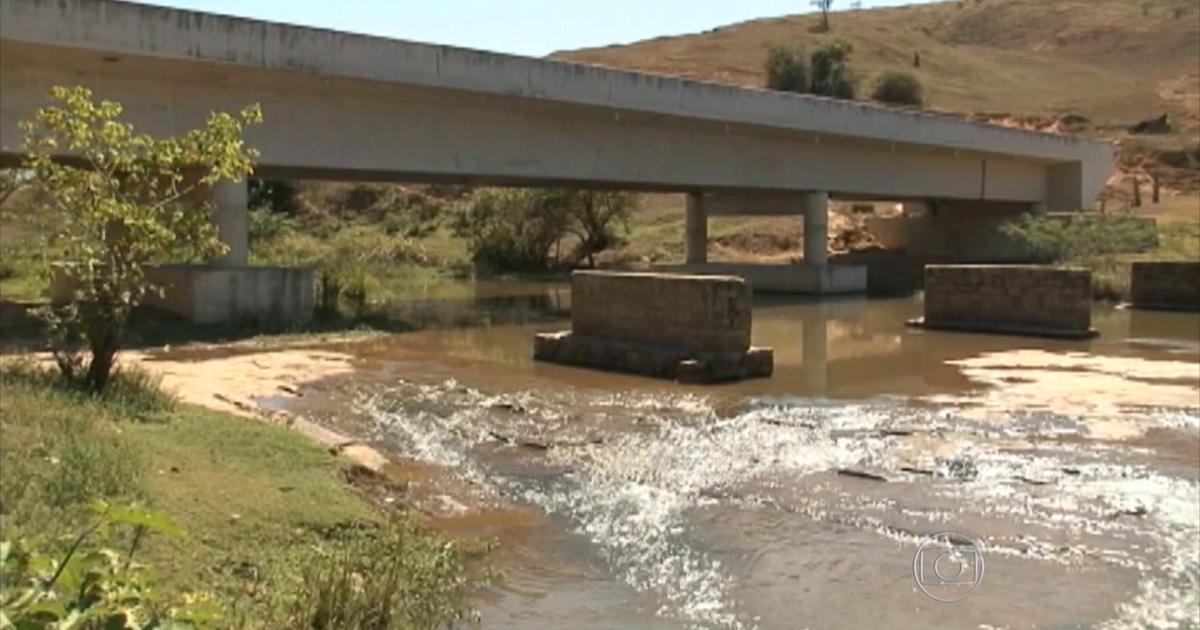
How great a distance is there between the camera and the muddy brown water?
689 cm

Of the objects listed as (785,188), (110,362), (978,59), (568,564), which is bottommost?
(568,564)

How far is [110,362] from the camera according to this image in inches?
432

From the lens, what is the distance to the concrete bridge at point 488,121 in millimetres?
19359

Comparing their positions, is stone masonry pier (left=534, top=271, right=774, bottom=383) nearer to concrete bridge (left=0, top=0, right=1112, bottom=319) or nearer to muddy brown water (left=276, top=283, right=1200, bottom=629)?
muddy brown water (left=276, top=283, right=1200, bottom=629)

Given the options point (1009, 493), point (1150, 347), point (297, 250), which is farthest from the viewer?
point (297, 250)

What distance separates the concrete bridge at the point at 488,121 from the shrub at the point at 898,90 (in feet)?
123

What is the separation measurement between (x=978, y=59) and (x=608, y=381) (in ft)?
307

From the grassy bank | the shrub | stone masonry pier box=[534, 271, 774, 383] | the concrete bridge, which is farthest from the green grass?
the shrub

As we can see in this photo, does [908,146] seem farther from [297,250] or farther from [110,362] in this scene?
[110,362]

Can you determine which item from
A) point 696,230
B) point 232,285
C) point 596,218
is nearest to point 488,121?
point 232,285

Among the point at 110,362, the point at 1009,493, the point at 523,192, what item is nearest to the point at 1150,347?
the point at 1009,493

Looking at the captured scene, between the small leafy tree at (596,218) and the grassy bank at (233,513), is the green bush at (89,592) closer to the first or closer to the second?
the grassy bank at (233,513)

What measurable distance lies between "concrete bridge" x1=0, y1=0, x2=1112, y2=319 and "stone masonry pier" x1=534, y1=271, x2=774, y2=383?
23.8 feet

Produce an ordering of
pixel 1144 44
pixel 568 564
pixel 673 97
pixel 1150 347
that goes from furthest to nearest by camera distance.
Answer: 1. pixel 1144 44
2. pixel 673 97
3. pixel 1150 347
4. pixel 568 564
